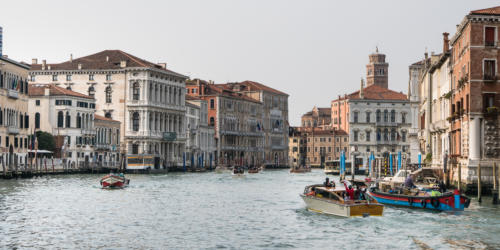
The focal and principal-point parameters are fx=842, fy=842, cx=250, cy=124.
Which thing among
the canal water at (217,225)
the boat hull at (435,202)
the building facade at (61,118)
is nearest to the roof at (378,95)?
the building facade at (61,118)

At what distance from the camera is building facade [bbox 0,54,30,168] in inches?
2191

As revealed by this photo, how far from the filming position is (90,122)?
72.2 metres

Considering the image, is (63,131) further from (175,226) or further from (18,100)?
(175,226)

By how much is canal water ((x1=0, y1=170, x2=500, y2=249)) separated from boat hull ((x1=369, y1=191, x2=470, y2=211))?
32 centimetres

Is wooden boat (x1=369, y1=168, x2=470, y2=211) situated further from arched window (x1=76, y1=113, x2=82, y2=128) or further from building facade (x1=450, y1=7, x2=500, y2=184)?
arched window (x1=76, y1=113, x2=82, y2=128)

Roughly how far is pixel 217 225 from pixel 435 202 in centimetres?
810

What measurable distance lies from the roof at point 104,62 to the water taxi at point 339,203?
51.6 m

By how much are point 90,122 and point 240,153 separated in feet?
116

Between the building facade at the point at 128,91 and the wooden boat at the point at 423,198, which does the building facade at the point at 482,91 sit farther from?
the building facade at the point at 128,91

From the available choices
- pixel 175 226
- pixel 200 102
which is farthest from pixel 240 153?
pixel 175 226

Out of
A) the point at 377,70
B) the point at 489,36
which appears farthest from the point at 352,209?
the point at 377,70

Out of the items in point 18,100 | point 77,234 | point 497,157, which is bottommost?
point 77,234

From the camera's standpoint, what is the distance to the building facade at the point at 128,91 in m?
78.6

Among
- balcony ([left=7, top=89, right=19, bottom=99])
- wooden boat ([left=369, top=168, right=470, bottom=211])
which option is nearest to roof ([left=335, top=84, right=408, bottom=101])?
balcony ([left=7, top=89, right=19, bottom=99])
